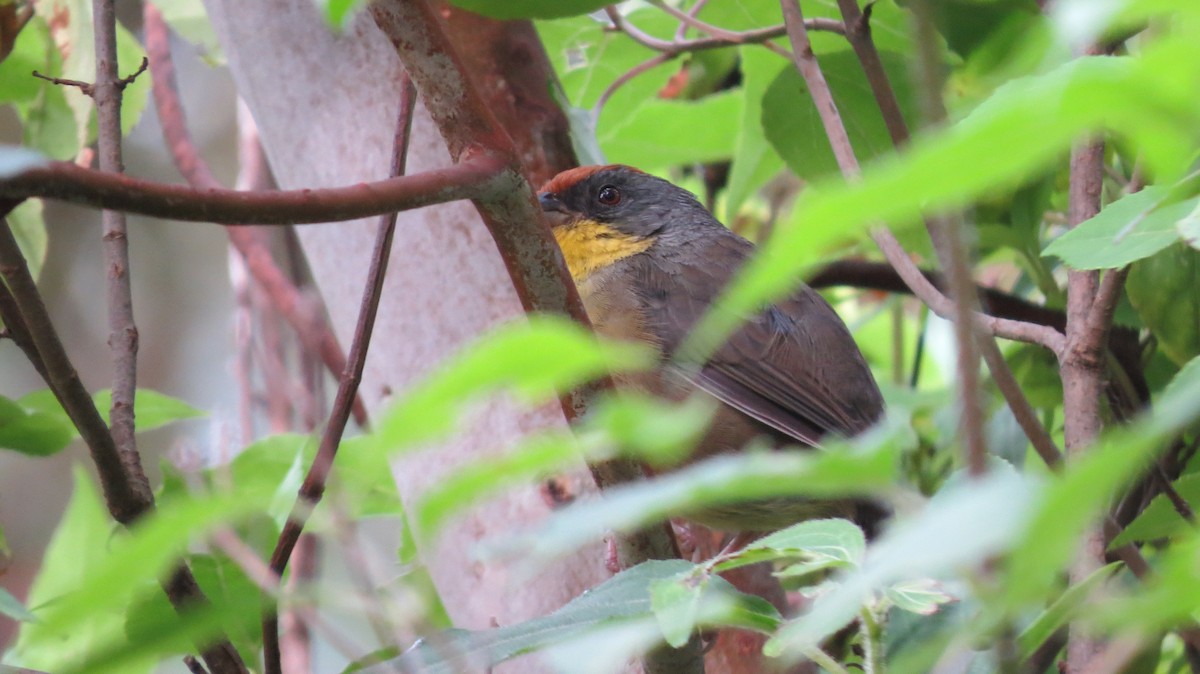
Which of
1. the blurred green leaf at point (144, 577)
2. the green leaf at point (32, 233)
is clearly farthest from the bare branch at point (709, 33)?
the blurred green leaf at point (144, 577)

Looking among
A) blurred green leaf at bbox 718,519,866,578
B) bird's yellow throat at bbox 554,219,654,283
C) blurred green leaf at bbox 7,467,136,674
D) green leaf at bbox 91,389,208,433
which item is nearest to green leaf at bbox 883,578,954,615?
blurred green leaf at bbox 718,519,866,578

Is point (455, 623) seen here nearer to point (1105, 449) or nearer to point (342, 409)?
point (342, 409)

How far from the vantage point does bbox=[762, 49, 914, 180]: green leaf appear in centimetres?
276

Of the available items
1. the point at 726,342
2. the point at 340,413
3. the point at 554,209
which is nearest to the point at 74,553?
the point at 340,413

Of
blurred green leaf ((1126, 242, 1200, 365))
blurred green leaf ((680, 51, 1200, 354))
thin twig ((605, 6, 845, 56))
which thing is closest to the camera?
blurred green leaf ((680, 51, 1200, 354))

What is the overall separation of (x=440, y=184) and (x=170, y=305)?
7661 millimetres

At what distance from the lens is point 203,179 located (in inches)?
138

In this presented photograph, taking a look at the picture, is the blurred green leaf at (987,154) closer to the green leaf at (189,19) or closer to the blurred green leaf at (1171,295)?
the blurred green leaf at (1171,295)

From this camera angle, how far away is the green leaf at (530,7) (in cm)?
194

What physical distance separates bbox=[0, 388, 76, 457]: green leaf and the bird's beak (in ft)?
5.55

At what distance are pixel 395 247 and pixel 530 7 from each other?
787 millimetres

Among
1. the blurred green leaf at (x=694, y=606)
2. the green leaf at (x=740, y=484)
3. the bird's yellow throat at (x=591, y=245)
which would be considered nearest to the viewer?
the green leaf at (x=740, y=484)

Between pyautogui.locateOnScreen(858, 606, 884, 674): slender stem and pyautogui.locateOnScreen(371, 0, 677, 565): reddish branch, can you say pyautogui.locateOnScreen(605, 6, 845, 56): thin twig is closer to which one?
pyautogui.locateOnScreen(371, 0, 677, 565): reddish branch

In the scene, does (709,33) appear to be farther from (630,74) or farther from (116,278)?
(116,278)
